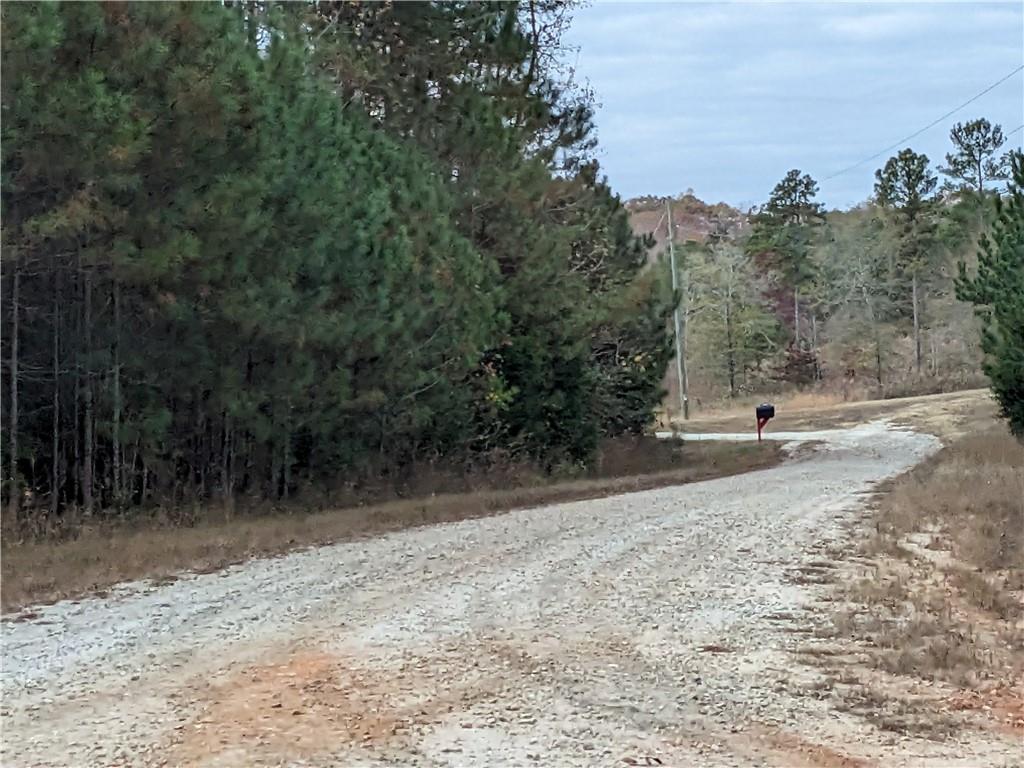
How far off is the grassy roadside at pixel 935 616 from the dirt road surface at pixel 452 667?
311mm

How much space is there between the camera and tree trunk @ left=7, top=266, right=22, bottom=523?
12.2 meters

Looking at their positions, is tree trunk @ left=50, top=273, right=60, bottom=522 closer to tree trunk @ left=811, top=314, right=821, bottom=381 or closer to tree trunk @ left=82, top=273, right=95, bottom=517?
tree trunk @ left=82, top=273, right=95, bottom=517

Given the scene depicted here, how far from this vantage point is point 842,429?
3800 centimetres

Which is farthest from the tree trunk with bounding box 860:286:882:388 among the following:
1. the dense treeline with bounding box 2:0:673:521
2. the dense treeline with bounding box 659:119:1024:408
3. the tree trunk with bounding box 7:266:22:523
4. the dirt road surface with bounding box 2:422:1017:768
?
the tree trunk with bounding box 7:266:22:523

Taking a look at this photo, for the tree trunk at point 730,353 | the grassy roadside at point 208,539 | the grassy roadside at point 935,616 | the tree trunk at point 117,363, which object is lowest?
the grassy roadside at point 935,616

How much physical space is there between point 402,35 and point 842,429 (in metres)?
23.5

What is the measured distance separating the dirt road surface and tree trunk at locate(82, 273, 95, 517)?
3324 mm

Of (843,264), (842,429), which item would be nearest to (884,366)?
(843,264)

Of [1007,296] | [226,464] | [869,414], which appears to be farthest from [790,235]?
[226,464]

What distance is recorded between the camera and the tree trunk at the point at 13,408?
12.2m

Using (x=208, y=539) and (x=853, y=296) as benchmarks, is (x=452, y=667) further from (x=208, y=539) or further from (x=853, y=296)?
(x=853, y=296)

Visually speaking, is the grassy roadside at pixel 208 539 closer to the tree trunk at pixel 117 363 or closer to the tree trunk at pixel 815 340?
the tree trunk at pixel 117 363

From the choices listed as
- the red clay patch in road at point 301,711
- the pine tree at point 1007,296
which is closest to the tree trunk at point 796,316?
the pine tree at point 1007,296

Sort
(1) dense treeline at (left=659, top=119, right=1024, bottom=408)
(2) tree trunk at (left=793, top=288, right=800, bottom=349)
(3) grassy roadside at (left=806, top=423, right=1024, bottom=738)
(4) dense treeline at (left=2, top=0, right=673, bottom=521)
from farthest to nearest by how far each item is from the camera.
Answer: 1. (2) tree trunk at (left=793, top=288, right=800, bottom=349)
2. (1) dense treeline at (left=659, top=119, right=1024, bottom=408)
3. (4) dense treeline at (left=2, top=0, right=673, bottom=521)
4. (3) grassy roadside at (left=806, top=423, right=1024, bottom=738)
